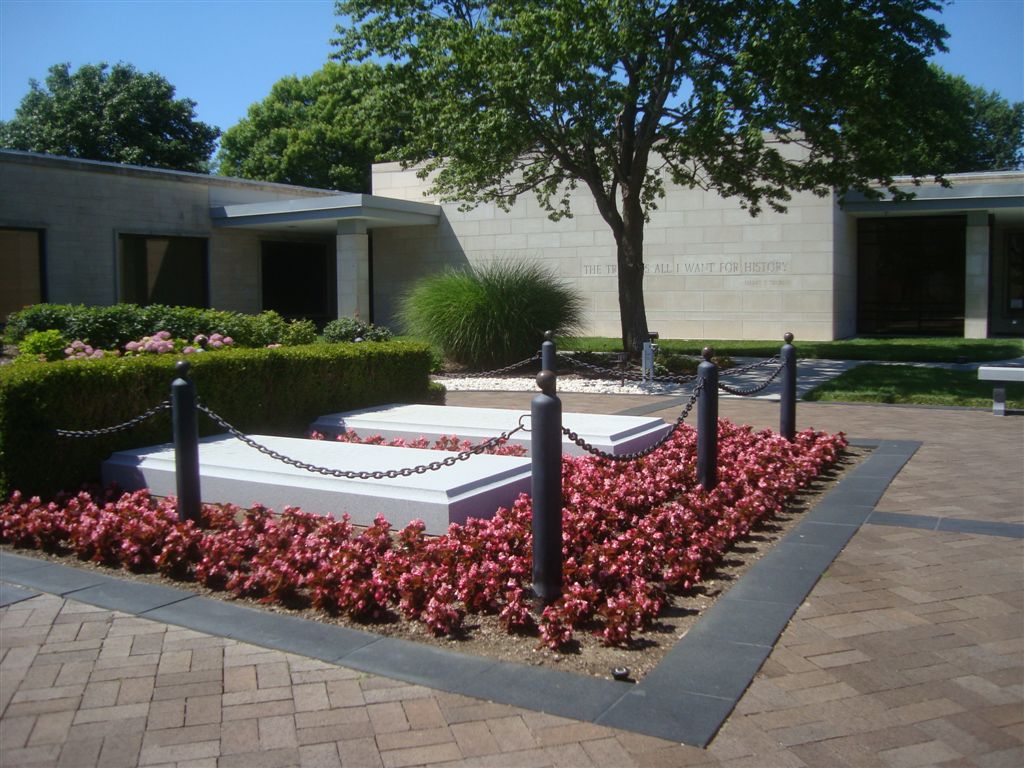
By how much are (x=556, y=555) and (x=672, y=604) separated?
2.26 ft

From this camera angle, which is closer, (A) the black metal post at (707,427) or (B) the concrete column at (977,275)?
(A) the black metal post at (707,427)

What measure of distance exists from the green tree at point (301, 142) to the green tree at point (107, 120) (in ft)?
10.9

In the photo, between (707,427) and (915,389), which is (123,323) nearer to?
(707,427)

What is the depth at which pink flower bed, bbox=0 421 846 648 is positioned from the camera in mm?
4543

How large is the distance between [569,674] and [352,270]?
2156cm

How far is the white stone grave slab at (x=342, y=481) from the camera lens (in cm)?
602

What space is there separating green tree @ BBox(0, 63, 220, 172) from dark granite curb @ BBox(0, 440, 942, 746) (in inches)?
1548

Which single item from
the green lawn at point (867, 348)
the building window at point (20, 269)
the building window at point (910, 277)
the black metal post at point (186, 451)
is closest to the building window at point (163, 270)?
the building window at point (20, 269)

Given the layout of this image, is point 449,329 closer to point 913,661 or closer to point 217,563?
point 217,563

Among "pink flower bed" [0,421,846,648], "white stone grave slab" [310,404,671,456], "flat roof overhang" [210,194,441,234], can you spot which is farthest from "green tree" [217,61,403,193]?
"pink flower bed" [0,421,846,648]

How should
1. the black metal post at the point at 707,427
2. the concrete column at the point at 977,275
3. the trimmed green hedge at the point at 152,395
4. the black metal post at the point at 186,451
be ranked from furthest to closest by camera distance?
the concrete column at the point at 977,275 < the black metal post at the point at 707,427 < the trimmed green hedge at the point at 152,395 < the black metal post at the point at 186,451

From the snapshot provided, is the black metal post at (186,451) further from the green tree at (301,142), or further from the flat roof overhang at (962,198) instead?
the green tree at (301,142)

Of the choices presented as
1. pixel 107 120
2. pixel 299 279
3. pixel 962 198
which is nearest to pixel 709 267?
pixel 962 198

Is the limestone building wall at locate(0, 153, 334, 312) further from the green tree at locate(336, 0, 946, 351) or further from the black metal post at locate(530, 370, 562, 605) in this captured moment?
the black metal post at locate(530, 370, 562, 605)
